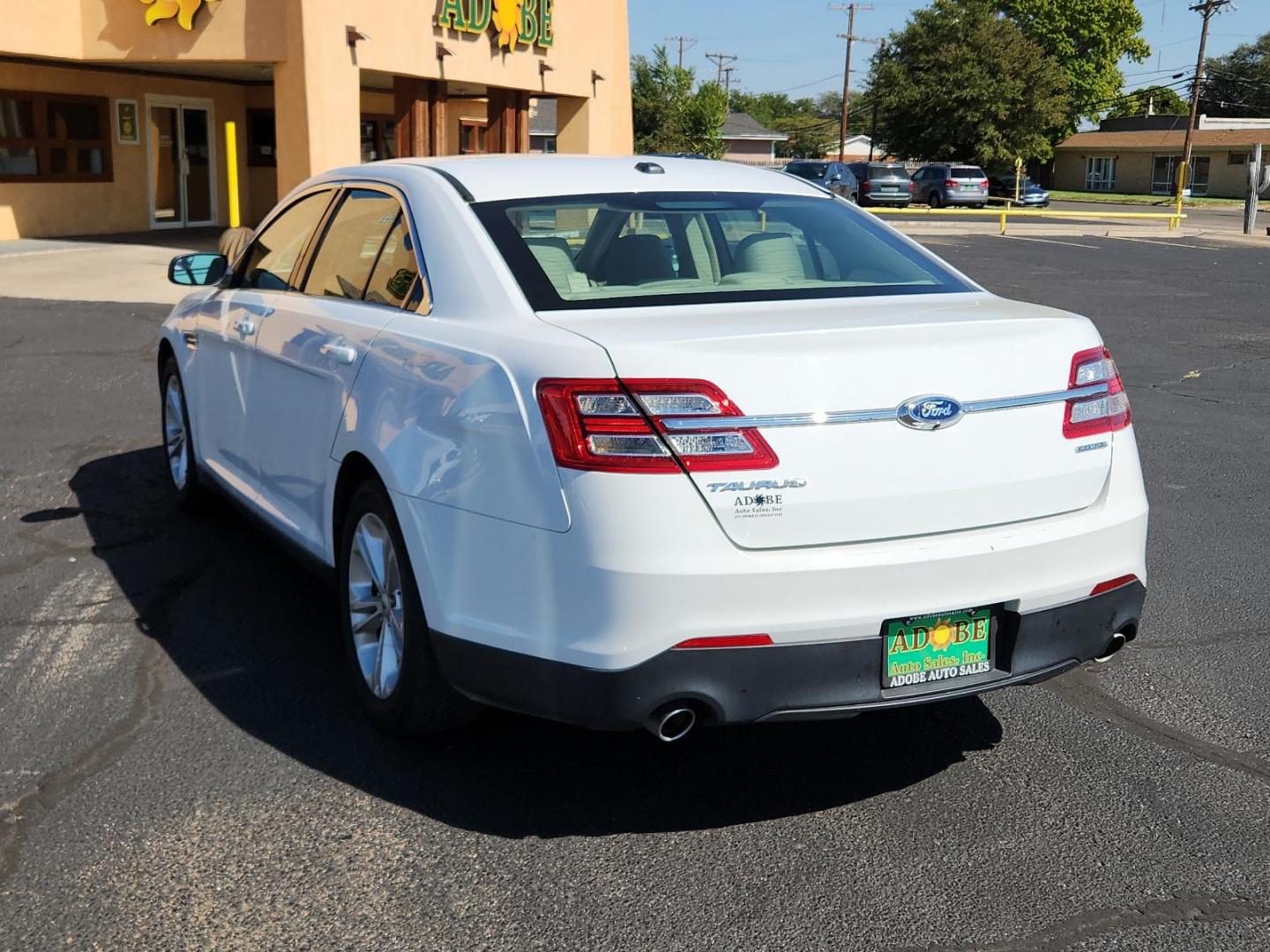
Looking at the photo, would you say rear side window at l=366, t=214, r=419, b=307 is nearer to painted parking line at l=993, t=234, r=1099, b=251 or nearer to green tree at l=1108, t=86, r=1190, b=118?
painted parking line at l=993, t=234, r=1099, b=251

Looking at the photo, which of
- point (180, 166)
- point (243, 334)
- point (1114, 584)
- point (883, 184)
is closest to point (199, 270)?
point (243, 334)

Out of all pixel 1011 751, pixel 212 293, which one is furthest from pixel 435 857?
pixel 212 293

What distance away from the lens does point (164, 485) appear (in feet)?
23.7

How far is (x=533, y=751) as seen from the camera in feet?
13.4

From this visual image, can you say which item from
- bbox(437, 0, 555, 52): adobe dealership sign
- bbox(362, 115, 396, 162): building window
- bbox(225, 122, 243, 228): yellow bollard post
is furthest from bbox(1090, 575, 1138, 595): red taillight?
bbox(362, 115, 396, 162): building window

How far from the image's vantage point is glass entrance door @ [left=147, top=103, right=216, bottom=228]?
24.4m

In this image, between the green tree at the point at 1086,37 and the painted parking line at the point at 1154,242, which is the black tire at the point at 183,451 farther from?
the green tree at the point at 1086,37

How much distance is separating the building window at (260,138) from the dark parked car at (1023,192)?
3114 cm

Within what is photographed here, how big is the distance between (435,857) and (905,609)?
1296 millimetres

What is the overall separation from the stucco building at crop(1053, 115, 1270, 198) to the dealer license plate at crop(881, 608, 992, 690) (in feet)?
251

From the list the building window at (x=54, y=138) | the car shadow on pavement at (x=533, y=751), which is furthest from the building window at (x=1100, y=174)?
the car shadow on pavement at (x=533, y=751)

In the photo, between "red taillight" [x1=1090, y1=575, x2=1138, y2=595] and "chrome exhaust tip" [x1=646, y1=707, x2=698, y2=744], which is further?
"red taillight" [x1=1090, y1=575, x2=1138, y2=595]

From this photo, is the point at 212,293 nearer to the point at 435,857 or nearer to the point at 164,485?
the point at 164,485

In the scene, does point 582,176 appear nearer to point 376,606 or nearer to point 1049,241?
point 376,606
